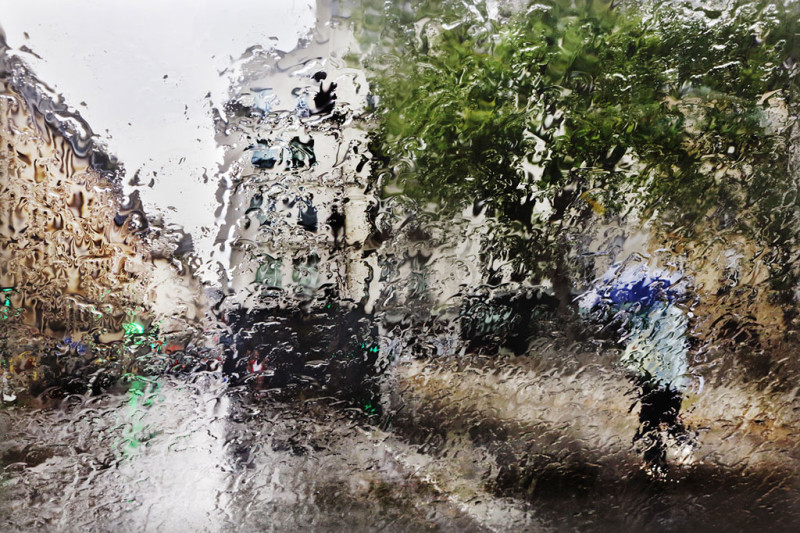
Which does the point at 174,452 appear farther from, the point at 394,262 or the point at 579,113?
the point at 579,113

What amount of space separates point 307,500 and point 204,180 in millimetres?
1026

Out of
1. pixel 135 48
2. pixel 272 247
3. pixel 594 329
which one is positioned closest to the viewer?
pixel 135 48

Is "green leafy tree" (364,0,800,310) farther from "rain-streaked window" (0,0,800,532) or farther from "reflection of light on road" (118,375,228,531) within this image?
"reflection of light on road" (118,375,228,531)

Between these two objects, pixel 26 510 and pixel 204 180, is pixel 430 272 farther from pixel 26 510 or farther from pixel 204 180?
pixel 26 510

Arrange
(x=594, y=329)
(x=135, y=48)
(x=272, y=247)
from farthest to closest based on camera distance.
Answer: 1. (x=594, y=329)
2. (x=272, y=247)
3. (x=135, y=48)

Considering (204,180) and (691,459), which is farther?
(691,459)

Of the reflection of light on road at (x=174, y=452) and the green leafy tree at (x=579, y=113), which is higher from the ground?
the green leafy tree at (x=579, y=113)

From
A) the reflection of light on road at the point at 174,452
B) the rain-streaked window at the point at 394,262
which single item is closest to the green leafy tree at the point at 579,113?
the rain-streaked window at the point at 394,262

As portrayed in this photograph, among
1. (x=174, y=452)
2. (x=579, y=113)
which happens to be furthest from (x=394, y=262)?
(x=174, y=452)

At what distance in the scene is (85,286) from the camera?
1414 mm

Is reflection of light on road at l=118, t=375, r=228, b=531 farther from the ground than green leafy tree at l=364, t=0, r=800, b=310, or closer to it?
closer to it

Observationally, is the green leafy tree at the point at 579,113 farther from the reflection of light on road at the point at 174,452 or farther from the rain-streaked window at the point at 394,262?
the reflection of light on road at the point at 174,452

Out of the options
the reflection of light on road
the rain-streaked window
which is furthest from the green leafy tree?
the reflection of light on road

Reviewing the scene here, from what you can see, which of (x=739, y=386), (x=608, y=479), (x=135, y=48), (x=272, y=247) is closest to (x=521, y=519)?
(x=608, y=479)
